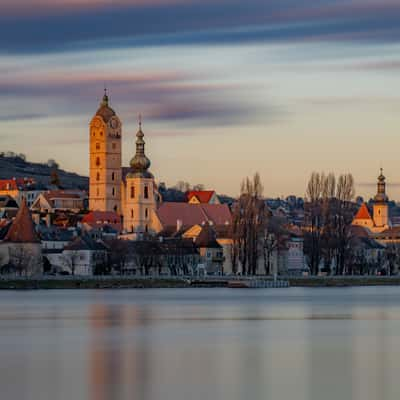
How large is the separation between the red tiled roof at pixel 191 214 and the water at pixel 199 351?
62.1 metres

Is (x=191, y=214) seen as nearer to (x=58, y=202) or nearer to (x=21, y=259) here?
(x=58, y=202)

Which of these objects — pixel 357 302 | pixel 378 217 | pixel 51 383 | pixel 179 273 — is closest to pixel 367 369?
pixel 51 383

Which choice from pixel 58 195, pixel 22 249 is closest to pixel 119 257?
pixel 22 249

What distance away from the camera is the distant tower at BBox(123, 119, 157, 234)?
419 feet

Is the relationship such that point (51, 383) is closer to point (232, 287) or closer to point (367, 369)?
point (367, 369)

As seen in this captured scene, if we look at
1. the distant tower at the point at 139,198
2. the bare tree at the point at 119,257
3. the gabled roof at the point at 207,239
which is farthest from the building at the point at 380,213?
the bare tree at the point at 119,257

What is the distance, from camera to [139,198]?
128250 millimetres

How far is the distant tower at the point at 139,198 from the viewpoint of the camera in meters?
128

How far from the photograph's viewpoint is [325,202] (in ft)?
313

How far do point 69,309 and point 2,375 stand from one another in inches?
1102

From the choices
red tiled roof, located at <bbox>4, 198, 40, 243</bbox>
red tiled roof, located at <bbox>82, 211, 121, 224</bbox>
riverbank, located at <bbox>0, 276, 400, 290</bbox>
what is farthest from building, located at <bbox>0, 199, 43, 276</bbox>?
red tiled roof, located at <bbox>82, 211, 121, 224</bbox>

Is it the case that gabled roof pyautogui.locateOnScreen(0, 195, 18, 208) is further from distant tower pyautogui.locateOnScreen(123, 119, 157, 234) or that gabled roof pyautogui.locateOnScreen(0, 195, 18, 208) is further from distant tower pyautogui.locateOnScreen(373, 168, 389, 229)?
distant tower pyautogui.locateOnScreen(373, 168, 389, 229)

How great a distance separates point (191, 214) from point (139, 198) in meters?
5.53

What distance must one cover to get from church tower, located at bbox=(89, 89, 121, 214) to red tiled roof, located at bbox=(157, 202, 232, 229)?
799 cm
